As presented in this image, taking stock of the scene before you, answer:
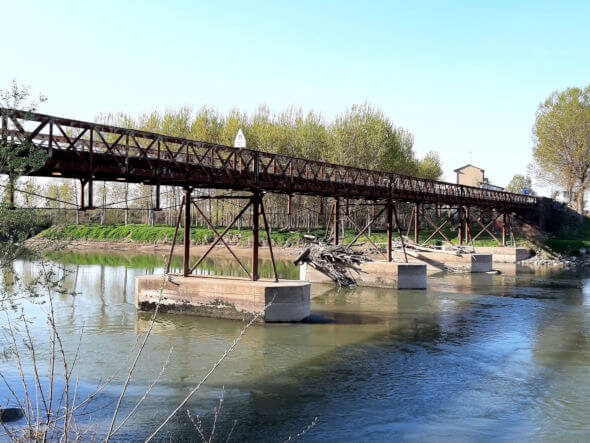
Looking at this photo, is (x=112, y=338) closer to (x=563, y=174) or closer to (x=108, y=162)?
(x=108, y=162)

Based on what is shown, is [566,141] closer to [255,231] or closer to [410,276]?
[410,276]

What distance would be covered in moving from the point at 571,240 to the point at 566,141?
1158 centimetres

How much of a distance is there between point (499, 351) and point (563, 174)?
51.7 meters

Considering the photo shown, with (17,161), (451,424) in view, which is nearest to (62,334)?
(17,161)

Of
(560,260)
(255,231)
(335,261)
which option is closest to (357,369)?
(255,231)

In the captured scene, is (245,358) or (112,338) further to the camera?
(112,338)

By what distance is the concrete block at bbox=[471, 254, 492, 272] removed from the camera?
121 feet

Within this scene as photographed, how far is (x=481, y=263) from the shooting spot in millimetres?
37469

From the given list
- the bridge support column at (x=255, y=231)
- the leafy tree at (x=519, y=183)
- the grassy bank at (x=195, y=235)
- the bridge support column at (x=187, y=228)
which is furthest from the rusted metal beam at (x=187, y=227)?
the leafy tree at (x=519, y=183)

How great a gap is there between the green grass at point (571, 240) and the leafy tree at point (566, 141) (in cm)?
325

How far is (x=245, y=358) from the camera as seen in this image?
13820 mm

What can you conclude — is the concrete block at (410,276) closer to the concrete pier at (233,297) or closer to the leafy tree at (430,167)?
the concrete pier at (233,297)

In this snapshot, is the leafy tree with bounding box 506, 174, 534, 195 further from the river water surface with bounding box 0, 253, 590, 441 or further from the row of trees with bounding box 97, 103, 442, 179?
the river water surface with bounding box 0, 253, 590, 441

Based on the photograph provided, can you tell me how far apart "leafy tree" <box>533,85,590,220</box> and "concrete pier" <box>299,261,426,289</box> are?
125 ft
